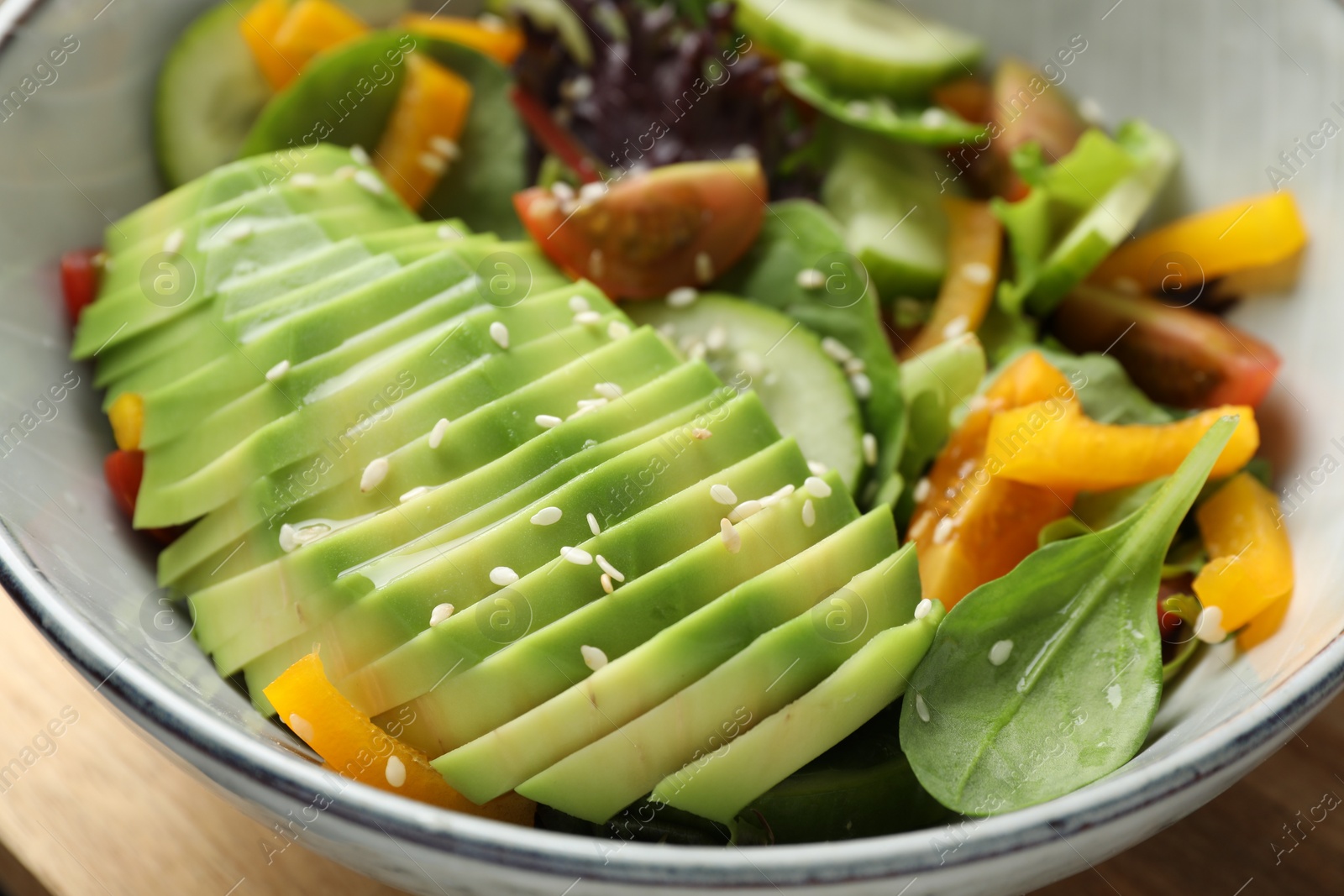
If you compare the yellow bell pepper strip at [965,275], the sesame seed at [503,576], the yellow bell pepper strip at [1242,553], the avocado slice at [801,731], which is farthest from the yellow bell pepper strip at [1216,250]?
the sesame seed at [503,576]

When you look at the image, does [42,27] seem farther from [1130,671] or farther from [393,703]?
[1130,671]

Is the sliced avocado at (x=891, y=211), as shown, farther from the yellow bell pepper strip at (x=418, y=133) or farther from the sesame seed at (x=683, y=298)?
the yellow bell pepper strip at (x=418, y=133)

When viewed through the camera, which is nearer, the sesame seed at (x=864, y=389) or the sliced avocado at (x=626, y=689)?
the sliced avocado at (x=626, y=689)

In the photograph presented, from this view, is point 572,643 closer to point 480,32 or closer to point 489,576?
point 489,576

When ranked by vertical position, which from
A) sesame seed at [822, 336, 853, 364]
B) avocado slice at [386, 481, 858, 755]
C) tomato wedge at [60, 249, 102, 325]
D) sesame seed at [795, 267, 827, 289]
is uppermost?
tomato wedge at [60, 249, 102, 325]

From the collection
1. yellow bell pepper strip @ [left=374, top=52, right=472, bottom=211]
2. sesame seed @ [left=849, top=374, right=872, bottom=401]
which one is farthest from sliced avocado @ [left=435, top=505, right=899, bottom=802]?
yellow bell pepper strip @ [left=374, top=52, right=472, bottom=211]

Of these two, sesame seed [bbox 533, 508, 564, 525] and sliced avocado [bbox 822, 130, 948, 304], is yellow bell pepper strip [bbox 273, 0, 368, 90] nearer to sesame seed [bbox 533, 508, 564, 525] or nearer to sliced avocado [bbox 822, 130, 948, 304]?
sliced avocado [bbox 822, 130, 948, 304]

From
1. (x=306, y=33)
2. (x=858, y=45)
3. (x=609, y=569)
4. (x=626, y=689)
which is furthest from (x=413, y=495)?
(x=858, y=45)
